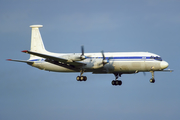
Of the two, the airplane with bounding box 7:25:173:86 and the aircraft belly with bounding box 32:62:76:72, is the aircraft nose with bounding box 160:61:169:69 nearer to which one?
the airplane with bounding box 7:25:173:86

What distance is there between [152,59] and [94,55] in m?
8.98

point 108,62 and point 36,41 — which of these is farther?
point 36,41

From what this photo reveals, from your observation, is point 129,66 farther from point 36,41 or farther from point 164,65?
point 36,41

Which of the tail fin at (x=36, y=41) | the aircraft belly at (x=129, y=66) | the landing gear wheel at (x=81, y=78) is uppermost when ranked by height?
the tail fin at (x=36, y=41)

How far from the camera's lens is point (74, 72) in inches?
2221

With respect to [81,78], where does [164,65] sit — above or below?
above

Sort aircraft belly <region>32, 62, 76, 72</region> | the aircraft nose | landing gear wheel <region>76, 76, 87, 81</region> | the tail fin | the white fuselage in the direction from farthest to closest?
the tail fin
aircraft belly <region>32, 62, 76, 72</region>
landing gear wheel <region>76, 76, 87, 81</region>
the white fuselage
the aircraft nose

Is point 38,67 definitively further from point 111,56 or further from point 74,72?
point 111,56

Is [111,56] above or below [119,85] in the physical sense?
above

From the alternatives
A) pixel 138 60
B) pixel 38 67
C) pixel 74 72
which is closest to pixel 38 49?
pixel 38 67

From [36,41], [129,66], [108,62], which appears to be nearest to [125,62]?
[129,66]

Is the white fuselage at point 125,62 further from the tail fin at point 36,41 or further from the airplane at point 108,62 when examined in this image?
the tail fin at point 36,41

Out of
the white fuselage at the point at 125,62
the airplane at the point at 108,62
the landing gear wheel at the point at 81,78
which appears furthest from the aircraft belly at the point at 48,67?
the white fuselage at the point at 125,62

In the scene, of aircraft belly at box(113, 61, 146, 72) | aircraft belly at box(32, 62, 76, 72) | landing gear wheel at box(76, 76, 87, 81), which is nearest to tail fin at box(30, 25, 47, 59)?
aircraft belly at box(32, 62, 76, 72)
